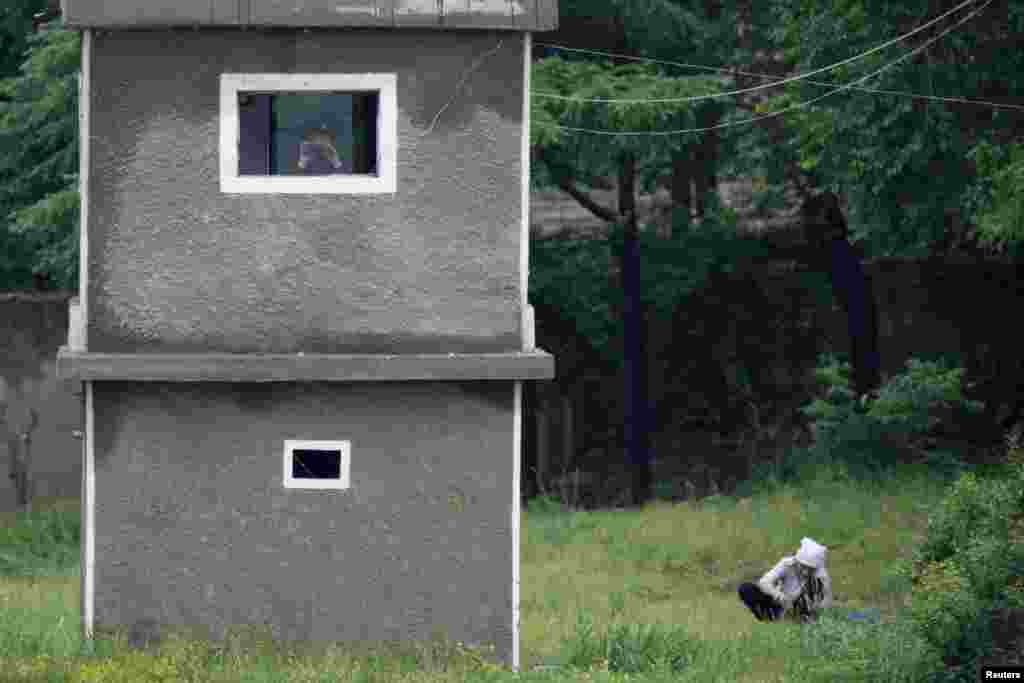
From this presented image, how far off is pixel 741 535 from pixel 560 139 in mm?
5302

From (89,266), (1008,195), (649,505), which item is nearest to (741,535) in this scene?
(649,505)

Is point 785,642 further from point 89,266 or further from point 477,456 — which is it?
point 89,266

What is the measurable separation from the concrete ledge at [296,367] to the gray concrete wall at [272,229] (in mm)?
226

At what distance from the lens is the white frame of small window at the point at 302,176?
13039 millimetres

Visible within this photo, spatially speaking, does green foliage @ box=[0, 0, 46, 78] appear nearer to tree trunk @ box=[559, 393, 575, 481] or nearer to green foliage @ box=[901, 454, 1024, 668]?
tree trunk @ box=[559, 393, 575, 481]

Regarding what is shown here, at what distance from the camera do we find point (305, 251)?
1303cm

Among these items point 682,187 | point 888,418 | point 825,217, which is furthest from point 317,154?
point 682,187

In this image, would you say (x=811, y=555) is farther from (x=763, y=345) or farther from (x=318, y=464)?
(x=763, y=345)

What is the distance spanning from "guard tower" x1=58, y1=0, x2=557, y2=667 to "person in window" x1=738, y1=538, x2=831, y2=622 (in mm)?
3612

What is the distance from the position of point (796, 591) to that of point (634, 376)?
8.90 metres

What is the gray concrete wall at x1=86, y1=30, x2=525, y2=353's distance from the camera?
13.0m

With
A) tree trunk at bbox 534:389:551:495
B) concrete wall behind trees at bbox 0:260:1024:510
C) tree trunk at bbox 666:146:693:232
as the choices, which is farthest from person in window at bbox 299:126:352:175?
tree trunk at bbox 534:389:551:495

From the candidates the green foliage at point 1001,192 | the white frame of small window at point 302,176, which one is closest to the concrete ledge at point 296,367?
the white frame of small window at point 302,176

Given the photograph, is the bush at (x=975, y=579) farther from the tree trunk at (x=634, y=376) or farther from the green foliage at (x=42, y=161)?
the tree trunk at (x=634, y=376)
